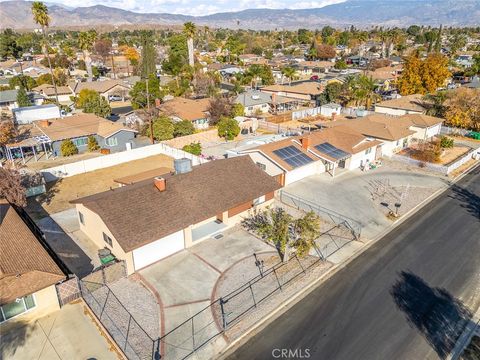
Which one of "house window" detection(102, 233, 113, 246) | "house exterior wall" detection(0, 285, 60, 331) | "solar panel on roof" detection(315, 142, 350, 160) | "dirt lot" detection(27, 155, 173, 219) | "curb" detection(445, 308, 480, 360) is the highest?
"solar panel on roof" detection(315, 142, 350, 160)

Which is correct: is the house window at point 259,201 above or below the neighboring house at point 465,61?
below

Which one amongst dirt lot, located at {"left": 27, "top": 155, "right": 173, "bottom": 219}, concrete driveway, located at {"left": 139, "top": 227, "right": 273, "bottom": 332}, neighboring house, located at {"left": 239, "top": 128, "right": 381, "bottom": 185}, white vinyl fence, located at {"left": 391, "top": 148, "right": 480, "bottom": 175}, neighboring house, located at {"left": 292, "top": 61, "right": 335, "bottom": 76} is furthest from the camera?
neighboring house, located at {"left": 292, "top": 61, "right": 335, "bottom": 76}

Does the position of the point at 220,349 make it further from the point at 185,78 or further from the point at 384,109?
the point at 185,78

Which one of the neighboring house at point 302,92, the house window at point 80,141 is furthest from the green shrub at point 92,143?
the neighboring house at point 302,92

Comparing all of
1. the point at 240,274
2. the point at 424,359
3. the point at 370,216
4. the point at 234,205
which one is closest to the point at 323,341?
the point at 424,359

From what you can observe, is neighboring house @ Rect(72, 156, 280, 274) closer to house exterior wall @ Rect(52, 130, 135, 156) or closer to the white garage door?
the white garage door

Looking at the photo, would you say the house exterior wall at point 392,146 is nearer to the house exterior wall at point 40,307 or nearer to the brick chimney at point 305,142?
the brick chimney at point 305,142

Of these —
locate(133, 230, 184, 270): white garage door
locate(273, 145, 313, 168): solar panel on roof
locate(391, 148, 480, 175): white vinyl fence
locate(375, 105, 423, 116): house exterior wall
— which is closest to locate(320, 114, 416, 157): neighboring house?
locate(391, 148, 480, 175): white vinyl fence
